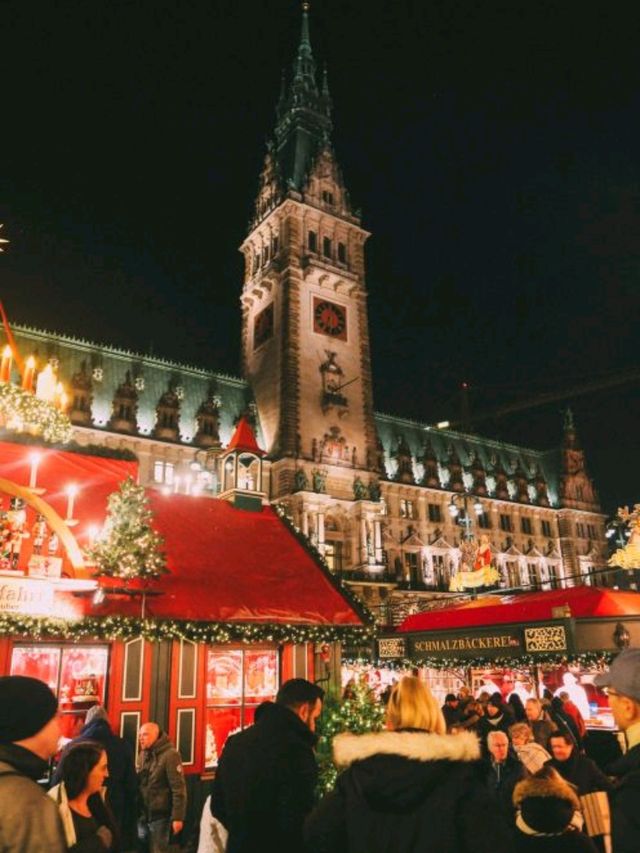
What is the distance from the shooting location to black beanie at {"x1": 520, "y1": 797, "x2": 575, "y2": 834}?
372 cm

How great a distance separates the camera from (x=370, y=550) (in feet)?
146

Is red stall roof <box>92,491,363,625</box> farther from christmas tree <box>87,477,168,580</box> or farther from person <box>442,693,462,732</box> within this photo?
person <box>442,693,462,732</box>

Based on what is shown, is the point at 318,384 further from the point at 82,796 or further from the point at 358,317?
the point at 82,796

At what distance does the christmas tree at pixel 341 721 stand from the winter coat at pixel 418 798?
509 cm

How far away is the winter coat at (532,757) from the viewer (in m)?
6.37

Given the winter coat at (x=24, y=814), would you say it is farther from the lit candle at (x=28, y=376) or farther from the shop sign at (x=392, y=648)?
the shop sign at (x=392, y=648)

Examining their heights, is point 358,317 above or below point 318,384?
above

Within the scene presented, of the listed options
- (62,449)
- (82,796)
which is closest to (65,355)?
(62,449)

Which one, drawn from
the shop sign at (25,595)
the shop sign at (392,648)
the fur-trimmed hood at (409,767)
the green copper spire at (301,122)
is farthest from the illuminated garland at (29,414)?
the green copper spire at (301,122)

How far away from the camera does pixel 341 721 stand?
8094 mm

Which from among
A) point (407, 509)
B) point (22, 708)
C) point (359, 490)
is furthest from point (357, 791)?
point (407, 509)

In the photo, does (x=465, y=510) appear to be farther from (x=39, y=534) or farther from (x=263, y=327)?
(x=263, y=327)

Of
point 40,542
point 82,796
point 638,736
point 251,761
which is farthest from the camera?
point 40,542

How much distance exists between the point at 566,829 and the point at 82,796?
3321mm
